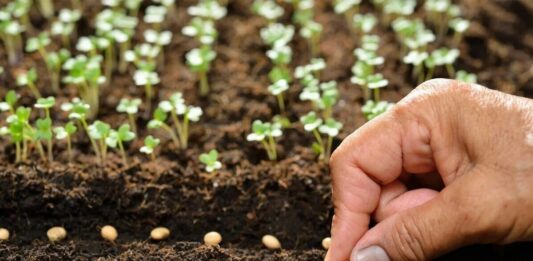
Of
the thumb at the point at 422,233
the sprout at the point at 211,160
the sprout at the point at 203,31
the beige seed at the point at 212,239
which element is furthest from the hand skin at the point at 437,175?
the sprout at the point at 203,31

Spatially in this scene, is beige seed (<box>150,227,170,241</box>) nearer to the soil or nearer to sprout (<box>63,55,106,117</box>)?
the soil

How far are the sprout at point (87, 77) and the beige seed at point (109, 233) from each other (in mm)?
544

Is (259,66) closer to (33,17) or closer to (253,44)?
(253,44)

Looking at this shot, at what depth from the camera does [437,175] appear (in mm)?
2139

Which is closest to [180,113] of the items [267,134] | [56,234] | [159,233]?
[267,134]

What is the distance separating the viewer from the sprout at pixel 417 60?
268 centimetres

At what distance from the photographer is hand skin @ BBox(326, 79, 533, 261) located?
1.80 metres

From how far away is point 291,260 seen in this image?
2.12m

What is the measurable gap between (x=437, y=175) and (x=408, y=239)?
35cm

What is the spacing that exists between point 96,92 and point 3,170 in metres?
0.43

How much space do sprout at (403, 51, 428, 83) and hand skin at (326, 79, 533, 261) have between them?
60 cm

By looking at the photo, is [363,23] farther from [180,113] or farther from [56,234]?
[56,234]

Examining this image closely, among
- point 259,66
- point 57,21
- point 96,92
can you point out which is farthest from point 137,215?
point 57,21

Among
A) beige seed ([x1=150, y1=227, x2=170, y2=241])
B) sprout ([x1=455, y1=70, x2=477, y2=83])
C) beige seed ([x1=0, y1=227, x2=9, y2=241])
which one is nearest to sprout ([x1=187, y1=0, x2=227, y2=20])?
sprout ([x1=455, y1=70, x2=477, y2=83])
